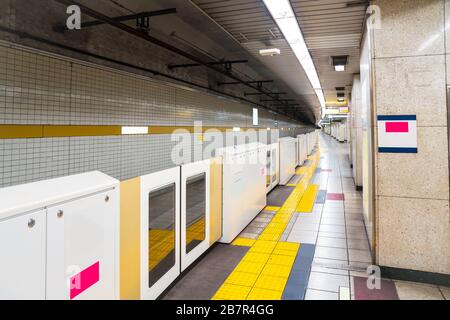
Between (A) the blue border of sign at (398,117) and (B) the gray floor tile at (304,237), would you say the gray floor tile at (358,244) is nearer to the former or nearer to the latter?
(B) the gray floor tile at (304,237)

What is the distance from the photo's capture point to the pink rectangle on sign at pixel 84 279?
1585mm

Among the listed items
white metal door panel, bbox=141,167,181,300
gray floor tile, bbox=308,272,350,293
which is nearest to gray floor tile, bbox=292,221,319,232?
gray floor tile, bbox=308,272,350,293

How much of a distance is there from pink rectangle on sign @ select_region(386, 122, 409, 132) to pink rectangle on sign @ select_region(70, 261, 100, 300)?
307cm

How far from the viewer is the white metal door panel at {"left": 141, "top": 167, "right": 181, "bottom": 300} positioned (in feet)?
8.21

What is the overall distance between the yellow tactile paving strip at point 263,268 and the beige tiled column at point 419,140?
43.8 inches

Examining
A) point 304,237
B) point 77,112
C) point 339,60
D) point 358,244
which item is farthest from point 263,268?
point 339,60

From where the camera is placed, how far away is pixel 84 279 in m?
1.65

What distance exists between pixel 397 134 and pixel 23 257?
3382 mm

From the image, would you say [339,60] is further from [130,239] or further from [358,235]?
[130,239]

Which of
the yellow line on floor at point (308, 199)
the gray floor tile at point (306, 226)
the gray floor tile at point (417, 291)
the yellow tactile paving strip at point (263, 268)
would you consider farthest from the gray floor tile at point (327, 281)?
the yellow line on floor at point (308, 199)

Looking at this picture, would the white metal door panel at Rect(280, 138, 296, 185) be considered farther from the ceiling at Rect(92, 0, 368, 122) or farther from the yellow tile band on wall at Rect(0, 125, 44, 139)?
the yellow tile band on wall at Rect(0, 125, 44, 139)

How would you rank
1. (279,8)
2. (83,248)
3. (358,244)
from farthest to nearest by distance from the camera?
(358,244), (279,8), (83,248)

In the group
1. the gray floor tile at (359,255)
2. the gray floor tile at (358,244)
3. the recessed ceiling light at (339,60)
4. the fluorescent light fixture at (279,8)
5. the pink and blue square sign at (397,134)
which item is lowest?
the gray floor tile at (359,255)

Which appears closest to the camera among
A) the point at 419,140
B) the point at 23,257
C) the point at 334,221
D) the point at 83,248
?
the point at 23,257
